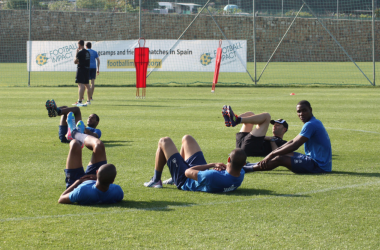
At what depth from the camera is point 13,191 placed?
6.64 meters

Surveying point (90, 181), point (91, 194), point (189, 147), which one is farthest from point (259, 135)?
point (91, 194)

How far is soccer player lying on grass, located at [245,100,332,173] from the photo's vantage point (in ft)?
24.8

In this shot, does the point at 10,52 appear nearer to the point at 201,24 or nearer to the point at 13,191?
the point at 201,24

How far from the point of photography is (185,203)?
6078 millimetres

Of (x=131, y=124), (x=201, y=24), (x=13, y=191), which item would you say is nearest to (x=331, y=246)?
(x=13, y=191)

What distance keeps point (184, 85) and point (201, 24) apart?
26.4 meters

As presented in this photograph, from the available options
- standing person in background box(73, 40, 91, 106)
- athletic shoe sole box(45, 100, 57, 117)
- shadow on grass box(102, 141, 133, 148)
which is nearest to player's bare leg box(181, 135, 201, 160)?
athletic shoe sole box(45, 100, 57, 117)

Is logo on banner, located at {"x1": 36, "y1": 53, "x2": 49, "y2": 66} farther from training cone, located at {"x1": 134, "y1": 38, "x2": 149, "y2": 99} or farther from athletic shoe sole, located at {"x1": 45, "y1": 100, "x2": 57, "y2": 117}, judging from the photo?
athletic shoe sole, located at {"x1": 45, "y1": 100, "x2": 57, "y2": 117}

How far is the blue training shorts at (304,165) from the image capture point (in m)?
7.79

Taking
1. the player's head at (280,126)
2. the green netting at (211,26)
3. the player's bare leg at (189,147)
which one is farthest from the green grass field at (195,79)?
the player's bare leg at (189,147)

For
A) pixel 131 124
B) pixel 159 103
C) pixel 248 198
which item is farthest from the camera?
pixel 159 103

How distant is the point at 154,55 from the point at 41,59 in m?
→ 6.18

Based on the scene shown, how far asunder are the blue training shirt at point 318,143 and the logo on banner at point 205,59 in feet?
66.3

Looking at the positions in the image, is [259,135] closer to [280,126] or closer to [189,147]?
[280,126]
